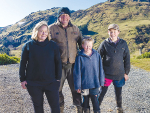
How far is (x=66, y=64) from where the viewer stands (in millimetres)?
2975

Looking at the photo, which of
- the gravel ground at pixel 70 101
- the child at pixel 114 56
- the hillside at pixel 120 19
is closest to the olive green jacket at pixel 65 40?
the child at pixel 114 56

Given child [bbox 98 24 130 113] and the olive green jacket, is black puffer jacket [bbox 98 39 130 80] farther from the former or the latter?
the olive green jacket

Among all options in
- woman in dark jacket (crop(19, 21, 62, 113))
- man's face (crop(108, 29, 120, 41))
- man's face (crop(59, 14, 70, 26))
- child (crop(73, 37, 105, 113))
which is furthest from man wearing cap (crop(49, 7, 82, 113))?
man's face (crop(108, 29, 120, 41))

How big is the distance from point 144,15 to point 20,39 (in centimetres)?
10024

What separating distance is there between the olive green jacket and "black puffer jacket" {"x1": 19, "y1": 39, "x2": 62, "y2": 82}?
510 millimetres

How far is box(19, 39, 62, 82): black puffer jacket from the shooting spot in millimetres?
2283

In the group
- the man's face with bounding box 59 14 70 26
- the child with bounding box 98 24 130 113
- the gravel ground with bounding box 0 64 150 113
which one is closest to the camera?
the man's face with bounding box 59 14 70 26

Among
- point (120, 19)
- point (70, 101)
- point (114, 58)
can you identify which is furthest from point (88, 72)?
point (120, 19)

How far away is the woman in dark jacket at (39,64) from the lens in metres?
2.29

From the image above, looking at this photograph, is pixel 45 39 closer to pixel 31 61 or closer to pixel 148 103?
pixel 31 61

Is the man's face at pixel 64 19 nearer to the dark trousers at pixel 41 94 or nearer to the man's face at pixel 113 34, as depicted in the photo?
the man's face at pixel 113 34

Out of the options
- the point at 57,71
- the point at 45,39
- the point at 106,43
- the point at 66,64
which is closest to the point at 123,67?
the point at 106,43

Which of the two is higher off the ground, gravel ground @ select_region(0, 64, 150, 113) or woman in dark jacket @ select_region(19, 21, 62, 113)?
woman in dark jacket @ select_region(19, 21, 62, 113)

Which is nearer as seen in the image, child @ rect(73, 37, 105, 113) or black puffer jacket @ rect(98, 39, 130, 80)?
child @ rect(73, 37, 105, 113)
